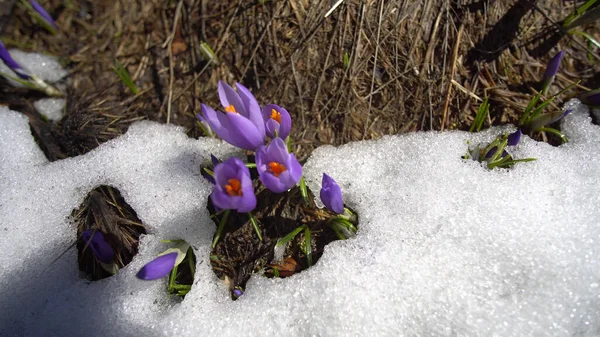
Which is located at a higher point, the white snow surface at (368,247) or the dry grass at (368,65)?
the dry grass at (368,65)

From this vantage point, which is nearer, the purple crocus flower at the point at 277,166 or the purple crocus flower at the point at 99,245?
the purple crocus flower at the point at 277,166

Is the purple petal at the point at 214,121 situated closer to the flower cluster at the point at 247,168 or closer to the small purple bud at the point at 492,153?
the flower cluster at the point at 247,168

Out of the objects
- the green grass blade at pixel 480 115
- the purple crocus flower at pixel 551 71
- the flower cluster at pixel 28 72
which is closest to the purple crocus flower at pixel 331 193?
the green grass blade at pixel 480 115

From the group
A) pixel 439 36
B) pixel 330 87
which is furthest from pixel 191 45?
pixel 439 36

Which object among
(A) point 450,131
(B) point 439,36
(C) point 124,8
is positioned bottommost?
(A) point 450,131

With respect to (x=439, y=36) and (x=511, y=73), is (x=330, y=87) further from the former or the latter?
(x=511, y=73)

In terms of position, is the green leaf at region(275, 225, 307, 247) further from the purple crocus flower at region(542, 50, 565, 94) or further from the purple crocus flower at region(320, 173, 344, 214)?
the purple crocus flower at region(542, 50, 565, 94)

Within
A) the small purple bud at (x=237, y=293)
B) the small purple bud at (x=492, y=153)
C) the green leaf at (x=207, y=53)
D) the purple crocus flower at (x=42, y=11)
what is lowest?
the small purple bud at (x=237, y=293)
